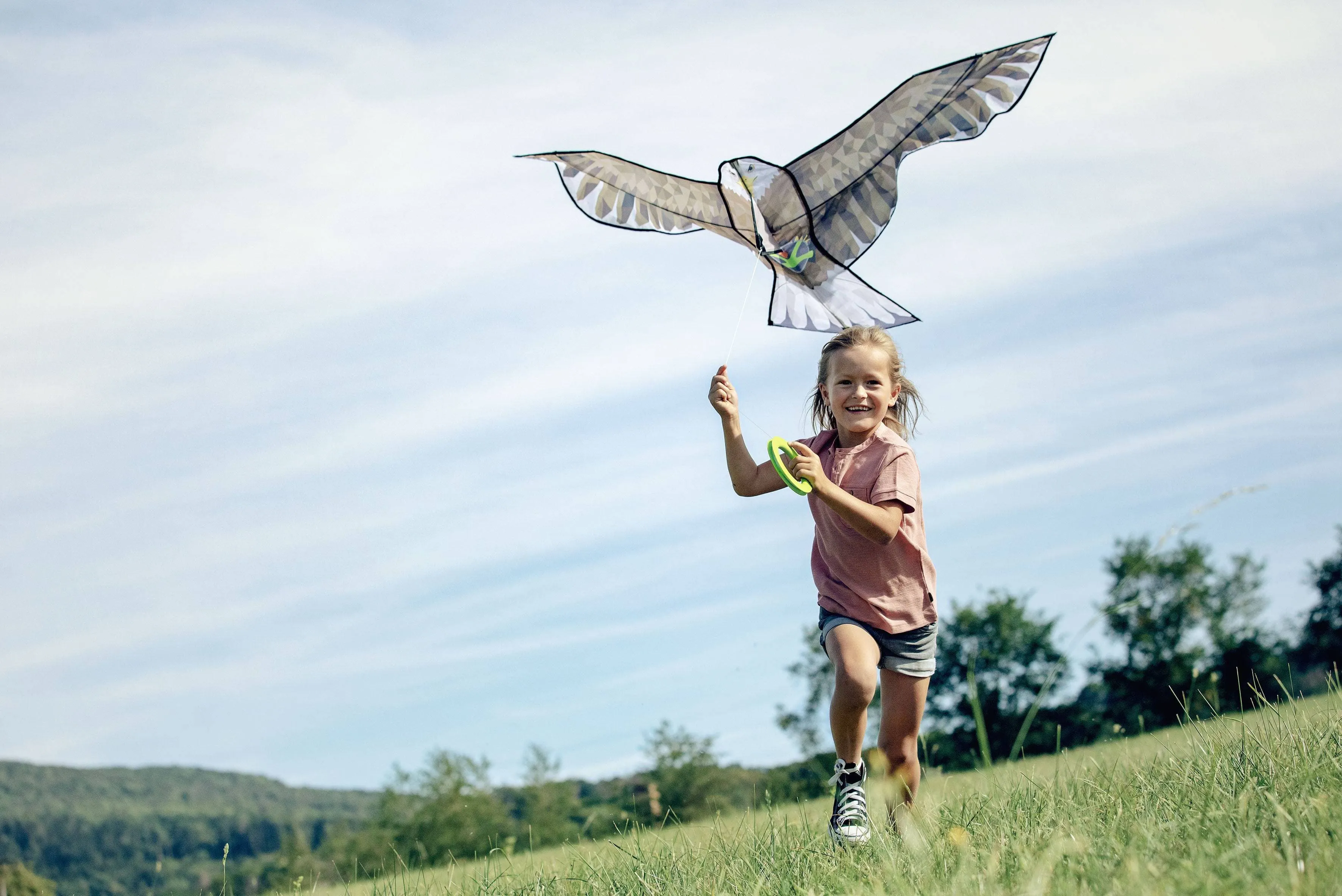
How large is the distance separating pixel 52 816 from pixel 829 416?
340 feet

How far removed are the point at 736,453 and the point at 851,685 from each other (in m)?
1.22

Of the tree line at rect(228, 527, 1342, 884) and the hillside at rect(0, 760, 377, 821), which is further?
the hillside at rect(0, 760, 377, 821)

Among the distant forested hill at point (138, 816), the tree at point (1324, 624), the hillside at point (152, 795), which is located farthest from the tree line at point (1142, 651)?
the hillside at point (152, 795)

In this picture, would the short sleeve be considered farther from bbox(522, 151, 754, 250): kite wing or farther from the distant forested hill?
the distant forested hill

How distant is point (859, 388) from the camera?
15.7ft

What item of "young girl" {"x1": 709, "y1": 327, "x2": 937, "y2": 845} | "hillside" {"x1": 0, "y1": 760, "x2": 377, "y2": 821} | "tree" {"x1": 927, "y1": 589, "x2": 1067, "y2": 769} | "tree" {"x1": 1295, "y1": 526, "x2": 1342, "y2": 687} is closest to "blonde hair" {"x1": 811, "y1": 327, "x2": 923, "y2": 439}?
"young girl" {"x1": 709, "y1": 327, "x2": 937, "y2": 845}

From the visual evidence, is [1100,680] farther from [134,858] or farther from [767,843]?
[134,858]

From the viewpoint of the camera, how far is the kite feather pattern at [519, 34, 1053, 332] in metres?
4.91

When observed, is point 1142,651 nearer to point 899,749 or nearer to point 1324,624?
point 1324,624

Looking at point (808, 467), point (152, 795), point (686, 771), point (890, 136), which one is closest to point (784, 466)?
point (808, 467)

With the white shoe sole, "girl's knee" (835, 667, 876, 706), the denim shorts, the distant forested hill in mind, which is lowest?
the distant forested hill

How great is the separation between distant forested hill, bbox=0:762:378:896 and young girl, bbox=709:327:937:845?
1231 inches

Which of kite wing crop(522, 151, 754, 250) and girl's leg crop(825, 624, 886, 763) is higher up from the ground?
kite wing crop(522, 151, 754, 250)

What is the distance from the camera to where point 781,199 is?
210 inches
